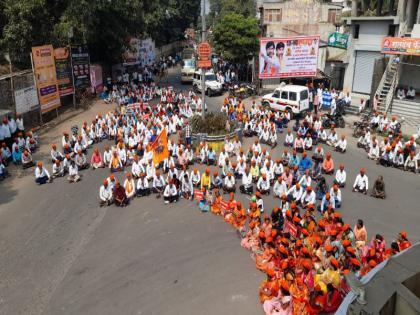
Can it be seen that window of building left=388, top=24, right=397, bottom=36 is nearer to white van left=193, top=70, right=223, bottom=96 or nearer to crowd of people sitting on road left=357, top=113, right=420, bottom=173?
crowd of people sitting on road left=357, top=113, right=420, bottom=173

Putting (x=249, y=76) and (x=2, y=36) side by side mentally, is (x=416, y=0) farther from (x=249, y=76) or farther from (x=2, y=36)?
(x=2, y=36)

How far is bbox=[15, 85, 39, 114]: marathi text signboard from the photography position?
19.5 m

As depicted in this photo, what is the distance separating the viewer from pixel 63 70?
23.5 m

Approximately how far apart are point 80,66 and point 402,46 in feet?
61.1

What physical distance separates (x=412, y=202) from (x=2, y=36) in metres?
23.9

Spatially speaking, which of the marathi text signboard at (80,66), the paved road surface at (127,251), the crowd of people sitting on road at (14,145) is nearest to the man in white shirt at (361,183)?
the paved road surface at (127,251)

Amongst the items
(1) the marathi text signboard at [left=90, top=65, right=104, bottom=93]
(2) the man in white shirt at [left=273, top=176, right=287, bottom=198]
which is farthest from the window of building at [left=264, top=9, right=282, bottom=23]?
(2) the man in white shirt at [left=273, top=176, right=287, bottom=198]

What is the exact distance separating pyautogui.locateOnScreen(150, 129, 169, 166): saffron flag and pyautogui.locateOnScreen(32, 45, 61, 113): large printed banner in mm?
9685

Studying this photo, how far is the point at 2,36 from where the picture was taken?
956 inches

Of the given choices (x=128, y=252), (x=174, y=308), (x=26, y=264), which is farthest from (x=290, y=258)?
(x=26, y=264)

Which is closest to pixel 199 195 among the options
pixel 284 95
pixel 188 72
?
pixel 284 95

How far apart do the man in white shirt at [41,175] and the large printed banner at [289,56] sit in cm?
1632

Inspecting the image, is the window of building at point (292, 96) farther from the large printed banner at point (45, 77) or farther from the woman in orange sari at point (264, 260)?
the woman in orange sari at point (264, 260)

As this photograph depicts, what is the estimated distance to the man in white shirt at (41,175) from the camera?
47.7ft
